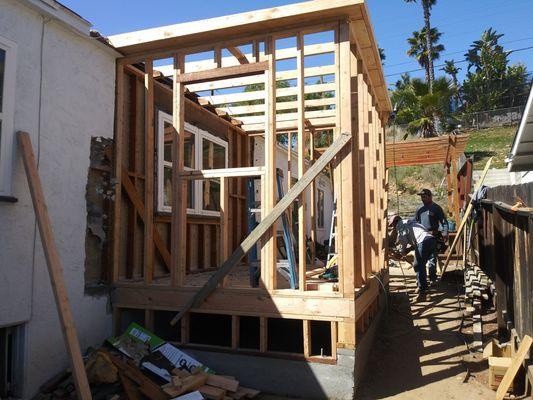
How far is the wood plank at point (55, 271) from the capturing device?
12.2ft

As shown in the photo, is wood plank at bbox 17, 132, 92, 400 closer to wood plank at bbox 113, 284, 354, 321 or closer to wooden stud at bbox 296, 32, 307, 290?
wood plank at bbox 113, 284, 354, 321

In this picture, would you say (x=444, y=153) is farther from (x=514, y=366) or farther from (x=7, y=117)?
(x=7, y=117)

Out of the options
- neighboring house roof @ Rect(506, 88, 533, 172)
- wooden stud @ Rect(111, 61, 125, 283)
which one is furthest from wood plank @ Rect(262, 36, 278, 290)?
neighboring house roof @ Rect(506, 88, 533, 172)

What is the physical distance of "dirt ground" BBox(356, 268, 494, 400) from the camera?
14.8 feet

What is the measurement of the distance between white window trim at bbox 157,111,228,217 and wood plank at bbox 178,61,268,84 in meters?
1.84

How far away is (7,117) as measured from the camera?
4.13 metres

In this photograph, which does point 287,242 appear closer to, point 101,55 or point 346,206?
point 346,206

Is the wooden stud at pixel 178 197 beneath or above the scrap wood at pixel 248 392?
above

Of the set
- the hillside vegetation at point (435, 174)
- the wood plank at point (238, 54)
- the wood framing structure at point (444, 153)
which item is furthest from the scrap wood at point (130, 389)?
the hillside vegetation at point (435, 174)

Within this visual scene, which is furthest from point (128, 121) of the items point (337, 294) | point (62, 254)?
point (337, 294)

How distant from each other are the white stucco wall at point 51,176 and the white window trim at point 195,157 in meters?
1.41

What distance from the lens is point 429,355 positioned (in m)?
5.47

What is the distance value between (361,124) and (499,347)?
3.02 m

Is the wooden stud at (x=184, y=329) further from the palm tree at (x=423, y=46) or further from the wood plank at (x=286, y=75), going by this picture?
the palm tree at (x=423, y=46)
